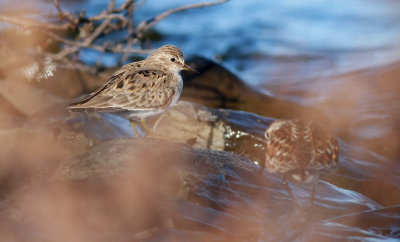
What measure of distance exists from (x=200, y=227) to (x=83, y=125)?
11.3 feet

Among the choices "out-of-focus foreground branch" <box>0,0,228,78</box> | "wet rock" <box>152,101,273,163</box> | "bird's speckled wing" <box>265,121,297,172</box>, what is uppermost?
"out-of-focus foreground branch" <box>0,0,228,78</box>

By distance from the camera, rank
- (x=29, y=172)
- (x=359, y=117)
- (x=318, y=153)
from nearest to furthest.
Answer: (x=318, y=153) < (x=29, y=172) < (x=359, y=117)

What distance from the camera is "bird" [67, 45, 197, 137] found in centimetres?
680

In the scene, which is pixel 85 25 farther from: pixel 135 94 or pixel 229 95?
pixel 229 95

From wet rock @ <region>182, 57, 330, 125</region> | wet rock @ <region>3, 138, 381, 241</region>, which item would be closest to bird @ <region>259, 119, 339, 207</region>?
wet rock @ <region>3, 138, 381, 241</region>

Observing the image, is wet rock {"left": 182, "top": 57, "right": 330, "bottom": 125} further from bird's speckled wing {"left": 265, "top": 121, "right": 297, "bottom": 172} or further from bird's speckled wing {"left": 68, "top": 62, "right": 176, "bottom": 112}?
bird's speckled wing {"left": 265, "top": 121, "right": 297, "bottom": 172}

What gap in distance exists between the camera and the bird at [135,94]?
Answer: 6.80 m

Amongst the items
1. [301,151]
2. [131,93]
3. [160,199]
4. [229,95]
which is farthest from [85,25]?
[301,151]

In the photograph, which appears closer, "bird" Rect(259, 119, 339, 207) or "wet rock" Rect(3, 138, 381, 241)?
"wet rock" Rect(3, 138, 381, 241)

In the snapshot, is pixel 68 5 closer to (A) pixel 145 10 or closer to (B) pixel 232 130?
(A) pixel 145 10

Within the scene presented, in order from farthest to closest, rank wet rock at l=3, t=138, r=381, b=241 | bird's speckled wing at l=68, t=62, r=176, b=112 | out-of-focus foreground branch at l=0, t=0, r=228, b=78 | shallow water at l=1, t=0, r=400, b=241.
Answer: out-of-focus foreground branch at l=0, t=0, r=228, b=78 < bird's speckled wing at l=68, t=62, r=176, b=112 < shallow water at l=1, t=0, r=400, b=241 < wet rock at l=3, t=138, r=381, b=241

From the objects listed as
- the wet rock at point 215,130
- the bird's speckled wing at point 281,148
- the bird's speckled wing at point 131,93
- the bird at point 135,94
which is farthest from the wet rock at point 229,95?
the bird's speckled wing at point 281,148

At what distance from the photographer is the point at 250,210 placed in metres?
5.46

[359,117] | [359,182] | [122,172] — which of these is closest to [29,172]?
[122,172]
